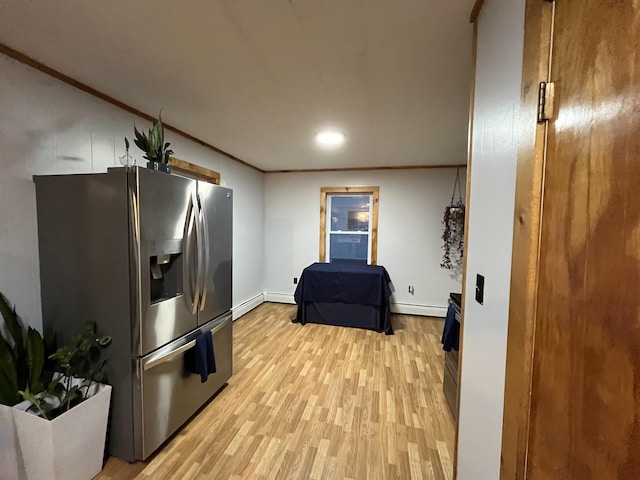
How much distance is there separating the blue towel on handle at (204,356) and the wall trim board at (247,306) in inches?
78.4

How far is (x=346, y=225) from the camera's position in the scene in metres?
4.73

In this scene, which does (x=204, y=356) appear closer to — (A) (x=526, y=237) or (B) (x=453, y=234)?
(A) (x=526, y=237)

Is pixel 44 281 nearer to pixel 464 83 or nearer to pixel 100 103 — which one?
pixel 100 103

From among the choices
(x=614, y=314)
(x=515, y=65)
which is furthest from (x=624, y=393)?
(x=515, y=65)

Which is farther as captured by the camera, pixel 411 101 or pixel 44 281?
pixel 411 101

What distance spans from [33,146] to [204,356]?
1.64 m

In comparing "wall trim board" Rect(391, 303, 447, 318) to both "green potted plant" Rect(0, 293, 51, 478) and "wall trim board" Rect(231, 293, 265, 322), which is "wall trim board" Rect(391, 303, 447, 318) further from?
"green potted plant" Rect(0, 293, 51, 478)

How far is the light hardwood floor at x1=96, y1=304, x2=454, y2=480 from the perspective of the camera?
1590 mm

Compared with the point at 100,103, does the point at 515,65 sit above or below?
below

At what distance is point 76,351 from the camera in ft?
4.73

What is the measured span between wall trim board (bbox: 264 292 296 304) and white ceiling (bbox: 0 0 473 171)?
119 inches

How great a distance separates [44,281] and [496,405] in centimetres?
235

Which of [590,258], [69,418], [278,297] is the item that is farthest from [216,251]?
[278,297]

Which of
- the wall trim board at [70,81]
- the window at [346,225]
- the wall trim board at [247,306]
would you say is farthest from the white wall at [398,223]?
the wall trim board at [70,81]
